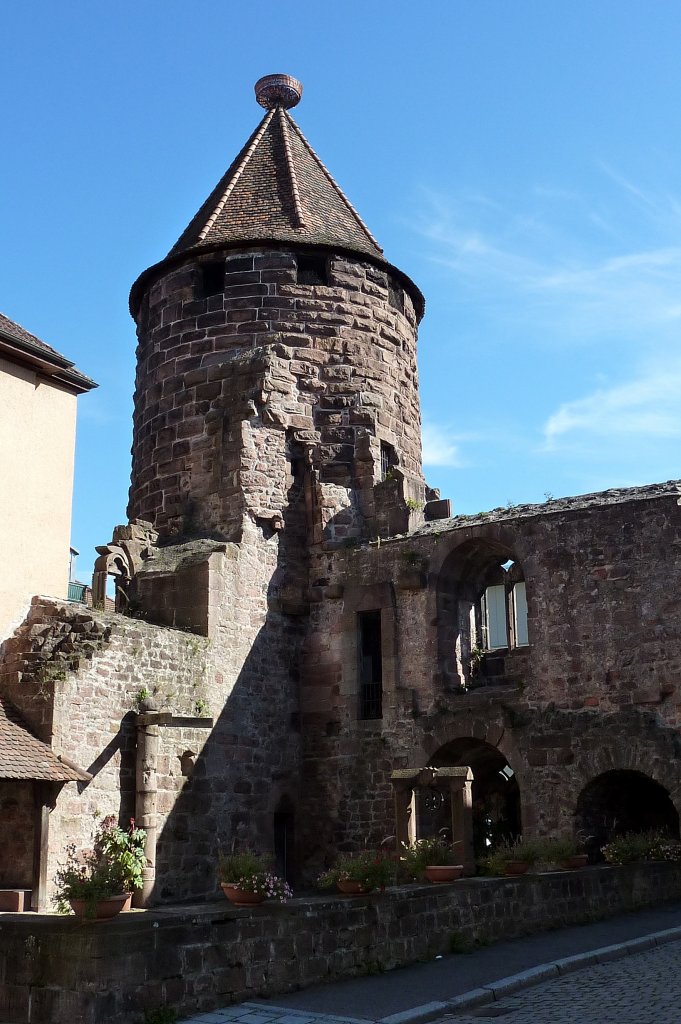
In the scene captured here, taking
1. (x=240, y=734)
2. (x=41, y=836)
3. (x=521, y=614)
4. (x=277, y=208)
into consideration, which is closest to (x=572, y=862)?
(x=240, y=734)

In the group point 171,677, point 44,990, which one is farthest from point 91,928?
point 171,677

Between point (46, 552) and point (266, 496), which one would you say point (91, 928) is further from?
point (266, 496)

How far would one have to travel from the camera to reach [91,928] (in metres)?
8.09

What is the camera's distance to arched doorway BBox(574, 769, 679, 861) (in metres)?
16.7

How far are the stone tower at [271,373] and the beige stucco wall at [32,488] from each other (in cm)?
260

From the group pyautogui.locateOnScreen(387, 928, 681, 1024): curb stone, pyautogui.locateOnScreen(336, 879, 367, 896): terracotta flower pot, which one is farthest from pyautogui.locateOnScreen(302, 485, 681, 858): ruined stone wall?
pyautogui.locateOnScreen(336, 879, 367, 896): terracotta flower pot

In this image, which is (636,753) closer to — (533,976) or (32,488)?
(533,976)

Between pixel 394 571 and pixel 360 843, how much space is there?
4395 mm

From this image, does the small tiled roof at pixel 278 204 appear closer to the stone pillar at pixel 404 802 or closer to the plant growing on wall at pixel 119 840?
the stone pillar at pixel 404 802

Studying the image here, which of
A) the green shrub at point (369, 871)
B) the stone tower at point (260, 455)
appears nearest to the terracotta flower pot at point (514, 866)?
the green shrub at point (369, 871)

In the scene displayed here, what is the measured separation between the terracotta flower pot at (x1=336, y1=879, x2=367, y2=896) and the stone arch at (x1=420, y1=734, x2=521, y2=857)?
7.11 metres

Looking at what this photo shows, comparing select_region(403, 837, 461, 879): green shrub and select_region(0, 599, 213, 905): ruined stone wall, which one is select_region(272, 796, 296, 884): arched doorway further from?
select_region(403, 837, 461, 879): green shrub

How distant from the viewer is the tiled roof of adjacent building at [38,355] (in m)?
16.7

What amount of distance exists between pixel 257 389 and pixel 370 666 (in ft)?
16.7
